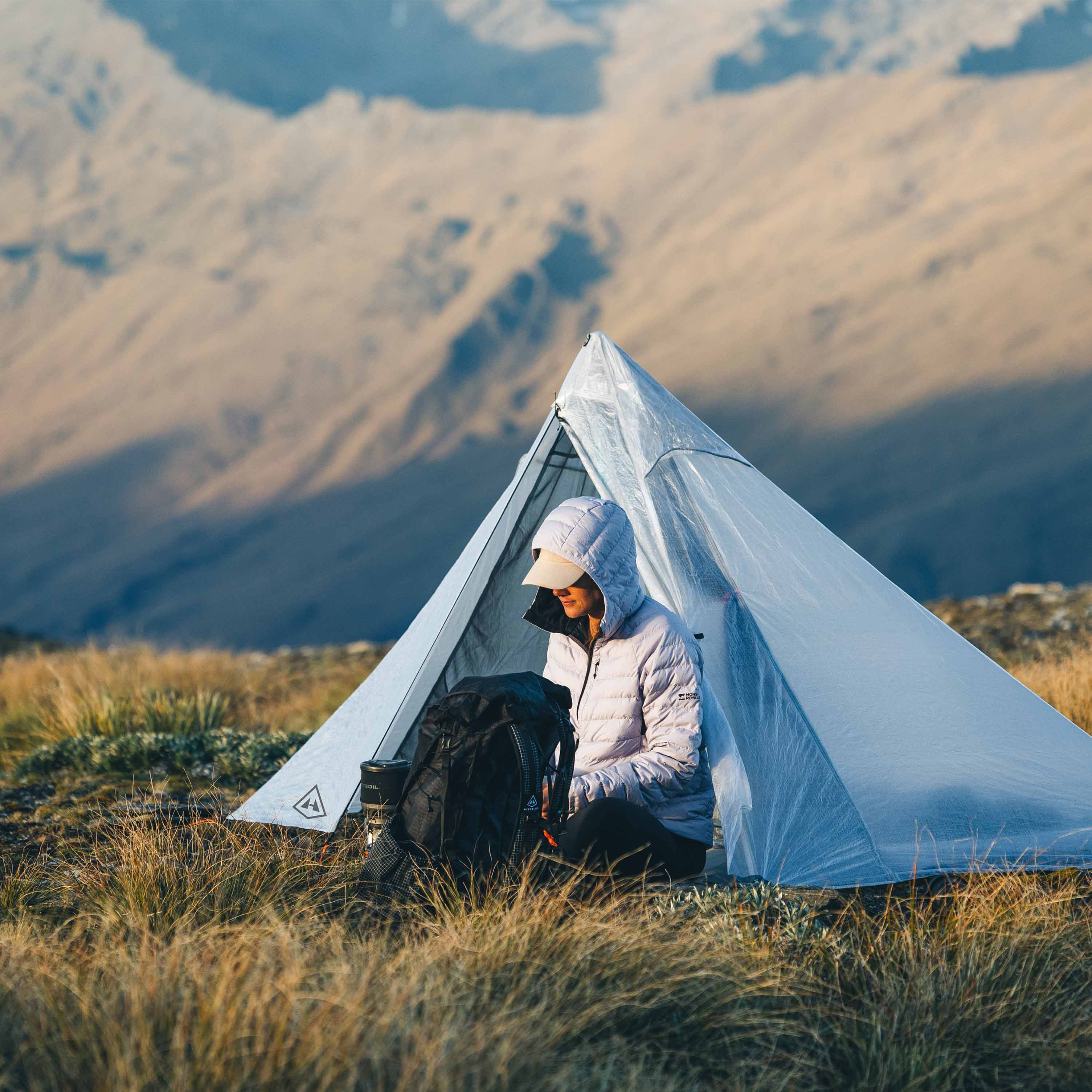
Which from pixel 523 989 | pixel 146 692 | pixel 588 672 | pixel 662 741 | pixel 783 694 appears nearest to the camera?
pixel 523 989

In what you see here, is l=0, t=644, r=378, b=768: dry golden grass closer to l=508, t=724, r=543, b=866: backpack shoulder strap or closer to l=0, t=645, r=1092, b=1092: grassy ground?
l=0, t=645, r=1092, b=1092: grassy ground

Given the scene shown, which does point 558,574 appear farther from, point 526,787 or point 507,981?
point 507,981

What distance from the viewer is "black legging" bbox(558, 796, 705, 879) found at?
148 inches

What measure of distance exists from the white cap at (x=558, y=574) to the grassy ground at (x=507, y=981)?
1.07 meters

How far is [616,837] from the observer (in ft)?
12.4

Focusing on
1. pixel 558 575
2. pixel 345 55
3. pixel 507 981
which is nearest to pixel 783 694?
pixel 558 575

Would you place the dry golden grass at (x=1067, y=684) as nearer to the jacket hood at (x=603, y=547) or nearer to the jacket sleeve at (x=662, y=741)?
the jacket sleeve at (x=662, y=741)

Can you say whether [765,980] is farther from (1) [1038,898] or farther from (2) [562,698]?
(1) [1038,898]

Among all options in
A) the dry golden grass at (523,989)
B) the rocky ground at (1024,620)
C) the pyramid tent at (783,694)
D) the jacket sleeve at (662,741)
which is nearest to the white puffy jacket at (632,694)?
the jacket sleeve at (662,741)

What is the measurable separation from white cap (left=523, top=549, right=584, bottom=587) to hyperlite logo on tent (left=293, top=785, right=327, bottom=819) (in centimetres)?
169

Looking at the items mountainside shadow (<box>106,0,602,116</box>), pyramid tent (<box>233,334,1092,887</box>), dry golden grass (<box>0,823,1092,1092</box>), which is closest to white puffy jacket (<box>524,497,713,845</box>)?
pyramid tent (<box>233,334,1092,887</box>)

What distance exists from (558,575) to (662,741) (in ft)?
2.28

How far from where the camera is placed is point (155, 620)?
8194 centimetres

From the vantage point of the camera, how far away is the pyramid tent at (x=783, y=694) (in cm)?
441
